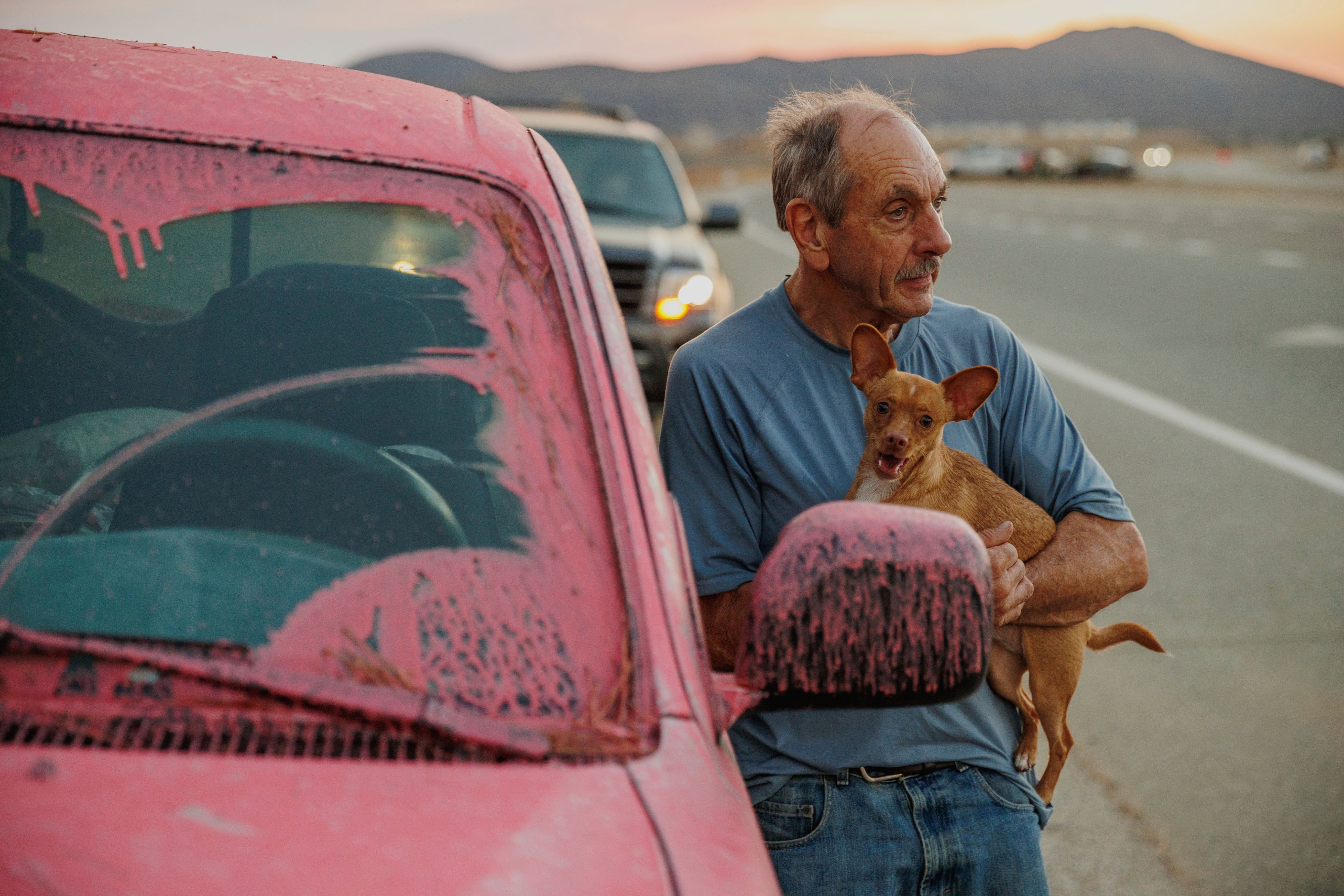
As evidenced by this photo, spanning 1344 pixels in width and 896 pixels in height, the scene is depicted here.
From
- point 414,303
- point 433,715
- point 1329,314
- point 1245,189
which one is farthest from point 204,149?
point 1245,189

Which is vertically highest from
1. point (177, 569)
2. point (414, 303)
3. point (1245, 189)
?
point (414, 303)

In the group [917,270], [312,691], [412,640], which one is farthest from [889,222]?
[312,691]

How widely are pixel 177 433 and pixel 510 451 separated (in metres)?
0.41

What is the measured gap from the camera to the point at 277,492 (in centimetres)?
150

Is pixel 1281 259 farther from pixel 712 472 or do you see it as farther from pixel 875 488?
pixel 712 472

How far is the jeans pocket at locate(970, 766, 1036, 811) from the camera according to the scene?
2.08 meters

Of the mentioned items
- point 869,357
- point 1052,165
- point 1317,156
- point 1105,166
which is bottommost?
point 1052,165

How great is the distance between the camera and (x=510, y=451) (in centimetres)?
155

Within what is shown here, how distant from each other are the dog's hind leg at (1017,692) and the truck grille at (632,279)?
18.8ft

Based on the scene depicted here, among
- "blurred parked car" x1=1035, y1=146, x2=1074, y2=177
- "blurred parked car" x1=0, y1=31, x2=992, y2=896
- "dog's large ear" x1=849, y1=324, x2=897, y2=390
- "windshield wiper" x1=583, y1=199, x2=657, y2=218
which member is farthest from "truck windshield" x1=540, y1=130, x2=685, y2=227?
"blurred parked car" x1=1035, y1=146, x2=1074, y2=177

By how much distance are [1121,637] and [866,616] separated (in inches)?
64.9

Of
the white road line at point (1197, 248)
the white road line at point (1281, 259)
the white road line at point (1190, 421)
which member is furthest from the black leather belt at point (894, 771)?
the white road line at point (1197, 248)

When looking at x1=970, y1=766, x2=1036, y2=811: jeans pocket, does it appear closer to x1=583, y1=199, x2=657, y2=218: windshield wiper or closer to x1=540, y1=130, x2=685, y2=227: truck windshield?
x1=540, y1=130, x2=685, y2=227: truck windshield

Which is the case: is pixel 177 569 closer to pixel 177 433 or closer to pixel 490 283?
pixel 177 433
